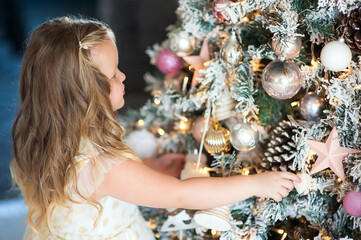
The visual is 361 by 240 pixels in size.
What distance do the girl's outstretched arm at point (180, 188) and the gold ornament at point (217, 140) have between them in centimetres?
12

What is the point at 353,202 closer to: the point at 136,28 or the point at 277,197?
the point at 277,197

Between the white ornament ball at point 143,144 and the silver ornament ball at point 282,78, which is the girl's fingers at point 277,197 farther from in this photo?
the white ornament ball at point 143,144

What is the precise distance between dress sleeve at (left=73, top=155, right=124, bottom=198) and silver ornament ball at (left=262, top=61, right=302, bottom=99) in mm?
367

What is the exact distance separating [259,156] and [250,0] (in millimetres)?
402

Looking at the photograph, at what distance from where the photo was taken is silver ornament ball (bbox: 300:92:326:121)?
83cm

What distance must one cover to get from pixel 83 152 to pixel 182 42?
15.5 inches

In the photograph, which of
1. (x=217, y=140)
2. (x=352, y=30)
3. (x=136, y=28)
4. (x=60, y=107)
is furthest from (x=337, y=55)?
(x=136, y=28)

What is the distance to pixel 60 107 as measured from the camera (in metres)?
0.90

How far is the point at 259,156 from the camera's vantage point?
1023mm

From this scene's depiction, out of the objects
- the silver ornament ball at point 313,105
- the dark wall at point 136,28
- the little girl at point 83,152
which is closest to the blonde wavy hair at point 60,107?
the little girl at point 83,152

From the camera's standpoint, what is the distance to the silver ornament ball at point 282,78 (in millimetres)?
765

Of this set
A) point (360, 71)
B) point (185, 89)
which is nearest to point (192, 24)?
point (185, 89)

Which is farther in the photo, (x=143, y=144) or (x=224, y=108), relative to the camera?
(x=143, y=144)

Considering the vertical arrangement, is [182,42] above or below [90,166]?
above
